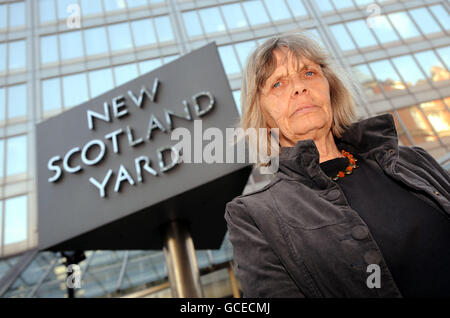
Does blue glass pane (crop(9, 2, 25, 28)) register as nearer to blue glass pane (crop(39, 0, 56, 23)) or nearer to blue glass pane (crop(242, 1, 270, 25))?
blue glass pane (crop(39, 0, 56, 23))

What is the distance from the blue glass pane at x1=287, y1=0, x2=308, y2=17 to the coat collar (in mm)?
21169

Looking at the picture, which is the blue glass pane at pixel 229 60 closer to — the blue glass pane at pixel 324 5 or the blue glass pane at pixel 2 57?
the blue glass pane at pixel 324 5

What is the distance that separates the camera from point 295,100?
5.82 feet

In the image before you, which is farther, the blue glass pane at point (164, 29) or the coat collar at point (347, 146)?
the blue glass pane at point (164, 29)

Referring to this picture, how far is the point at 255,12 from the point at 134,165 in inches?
711

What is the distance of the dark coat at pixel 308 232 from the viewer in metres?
1.24

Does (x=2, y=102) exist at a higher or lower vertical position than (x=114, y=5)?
lower

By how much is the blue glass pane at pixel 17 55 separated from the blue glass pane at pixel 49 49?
120 centimetres

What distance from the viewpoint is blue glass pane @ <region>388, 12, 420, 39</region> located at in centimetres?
1944

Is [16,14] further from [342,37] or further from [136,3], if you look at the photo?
[342,37]

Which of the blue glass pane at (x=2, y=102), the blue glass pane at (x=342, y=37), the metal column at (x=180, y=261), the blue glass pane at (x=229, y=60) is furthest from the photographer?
the blue glass pane at (x=342, y=37)

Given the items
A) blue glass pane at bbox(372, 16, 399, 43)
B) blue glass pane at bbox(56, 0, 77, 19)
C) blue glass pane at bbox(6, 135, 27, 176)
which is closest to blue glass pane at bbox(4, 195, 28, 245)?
blue glass pane at bbox(6, 135, 27, 176)

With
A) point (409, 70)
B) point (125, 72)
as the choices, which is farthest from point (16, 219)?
point (409, 70)

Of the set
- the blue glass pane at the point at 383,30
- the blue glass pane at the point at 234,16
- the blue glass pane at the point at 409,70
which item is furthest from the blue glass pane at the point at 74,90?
the blue glass pane at the point at 409,70
